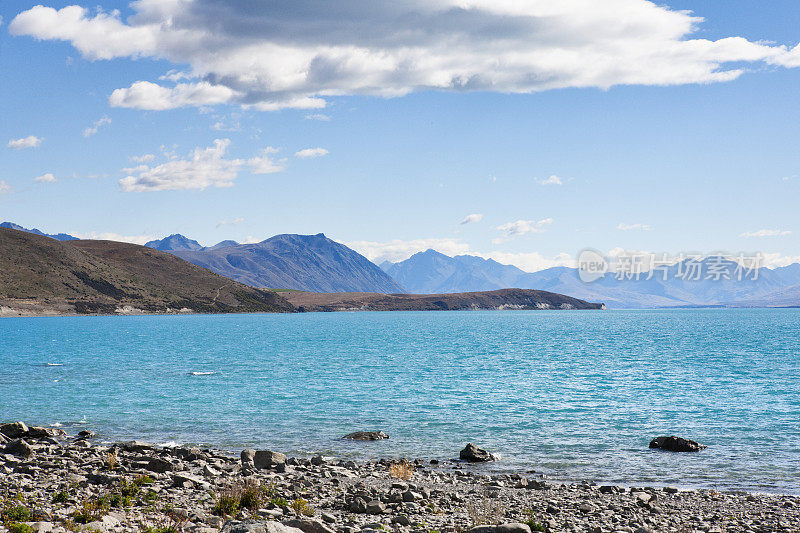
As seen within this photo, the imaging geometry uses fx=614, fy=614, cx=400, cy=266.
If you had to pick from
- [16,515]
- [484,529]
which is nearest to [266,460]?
[16,515]

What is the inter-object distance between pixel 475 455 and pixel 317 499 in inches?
438

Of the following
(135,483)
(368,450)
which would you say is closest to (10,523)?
(135,483)

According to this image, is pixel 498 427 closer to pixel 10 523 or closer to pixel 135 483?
pixel 135 483

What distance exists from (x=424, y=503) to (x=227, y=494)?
6.35 m

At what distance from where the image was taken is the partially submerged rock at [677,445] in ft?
104

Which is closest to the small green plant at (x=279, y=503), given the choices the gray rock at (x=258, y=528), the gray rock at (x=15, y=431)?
the gray rock at (x=258, y=528)

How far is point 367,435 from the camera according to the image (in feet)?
113

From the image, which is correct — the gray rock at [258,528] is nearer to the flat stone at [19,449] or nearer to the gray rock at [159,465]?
the gray rock at [159,465]

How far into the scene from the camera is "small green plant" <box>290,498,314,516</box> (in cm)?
1803

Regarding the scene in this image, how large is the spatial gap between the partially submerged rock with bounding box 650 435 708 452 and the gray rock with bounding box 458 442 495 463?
9455 millimetres

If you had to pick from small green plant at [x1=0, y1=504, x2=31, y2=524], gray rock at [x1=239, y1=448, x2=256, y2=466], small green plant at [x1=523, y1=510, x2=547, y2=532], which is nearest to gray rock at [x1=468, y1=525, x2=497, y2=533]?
small green plant at [x1=523, y1=510, x2=547, y2=532]

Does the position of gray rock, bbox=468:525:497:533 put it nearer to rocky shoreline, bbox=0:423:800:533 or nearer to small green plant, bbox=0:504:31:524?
rocky shoreline, bbox=0:423:800:533

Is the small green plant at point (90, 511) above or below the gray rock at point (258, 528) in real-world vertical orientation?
below

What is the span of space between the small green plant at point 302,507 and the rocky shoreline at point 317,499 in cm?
5
